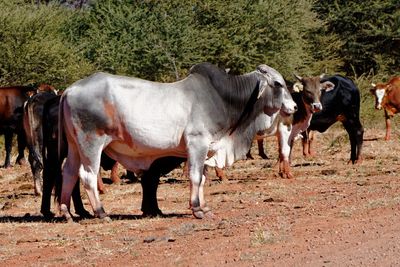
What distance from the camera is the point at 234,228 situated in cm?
1109

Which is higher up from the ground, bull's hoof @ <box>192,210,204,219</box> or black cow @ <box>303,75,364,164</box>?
black cow @ <box>303,75,364,164</box>

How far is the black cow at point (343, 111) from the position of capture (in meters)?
21.2

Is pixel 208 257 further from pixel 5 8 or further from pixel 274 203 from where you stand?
pixel 5 8

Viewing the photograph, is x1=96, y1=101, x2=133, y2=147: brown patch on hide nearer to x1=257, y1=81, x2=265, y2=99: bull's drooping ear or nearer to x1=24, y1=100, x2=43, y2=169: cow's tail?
x1=257, y1=81, x2=265, y2=99: bull's drooping ear

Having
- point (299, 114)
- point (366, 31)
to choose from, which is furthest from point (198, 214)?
point (366, 31)

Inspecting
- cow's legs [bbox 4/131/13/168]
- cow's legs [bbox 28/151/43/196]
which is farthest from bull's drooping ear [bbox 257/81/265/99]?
cow's legs [bbox 4/131/13/168]

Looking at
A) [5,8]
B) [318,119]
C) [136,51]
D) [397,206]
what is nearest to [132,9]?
[136,51]

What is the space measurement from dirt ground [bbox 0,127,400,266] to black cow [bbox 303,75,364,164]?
2526 millimetres

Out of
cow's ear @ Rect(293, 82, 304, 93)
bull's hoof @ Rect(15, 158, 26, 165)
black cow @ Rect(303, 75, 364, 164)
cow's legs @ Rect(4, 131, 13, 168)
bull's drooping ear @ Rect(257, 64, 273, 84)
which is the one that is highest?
bull's drooping ear @ Rect(257, 64, 273, 84)

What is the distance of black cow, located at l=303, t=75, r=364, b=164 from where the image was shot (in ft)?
69.6

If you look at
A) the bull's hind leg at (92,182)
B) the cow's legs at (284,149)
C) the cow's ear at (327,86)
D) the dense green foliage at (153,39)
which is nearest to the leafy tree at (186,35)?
the dense green foliage at (153,39)

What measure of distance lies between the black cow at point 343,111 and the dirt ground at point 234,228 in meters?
2.53

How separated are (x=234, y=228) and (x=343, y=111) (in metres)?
10.9

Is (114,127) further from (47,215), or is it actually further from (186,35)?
(186,35)
